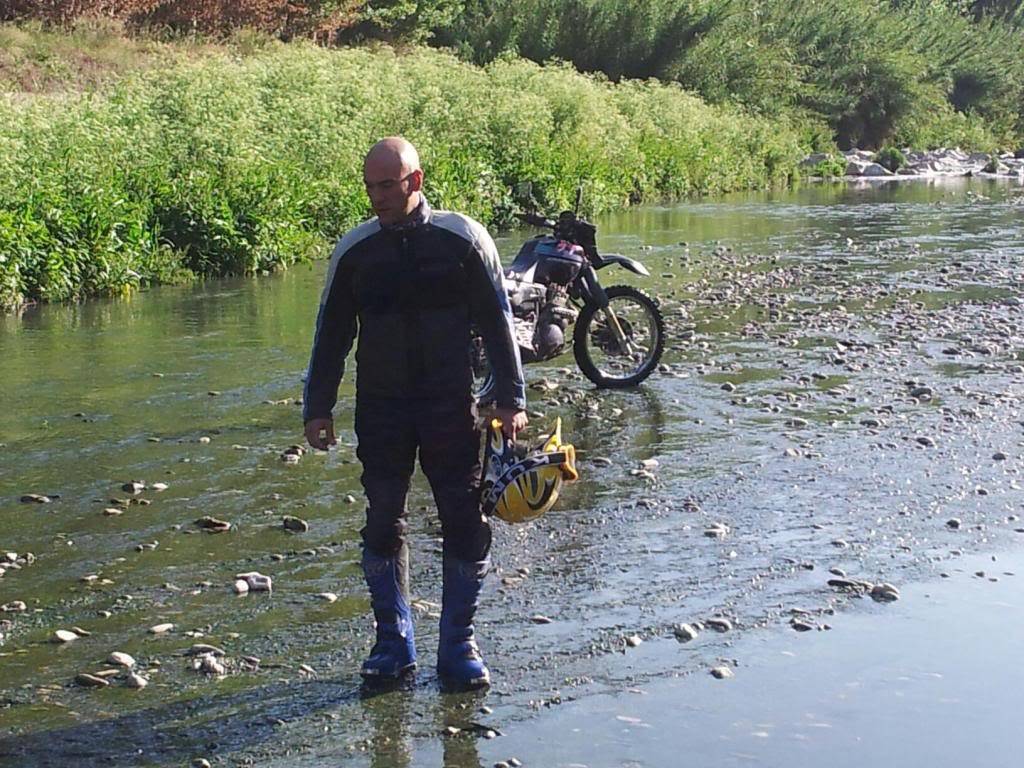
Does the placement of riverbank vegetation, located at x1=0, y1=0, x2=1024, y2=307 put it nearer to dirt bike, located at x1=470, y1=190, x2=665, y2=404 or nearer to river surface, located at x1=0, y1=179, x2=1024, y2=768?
river surface, located at x1=0, y1=179, x2=1024, y2=768

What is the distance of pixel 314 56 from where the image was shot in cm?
3134

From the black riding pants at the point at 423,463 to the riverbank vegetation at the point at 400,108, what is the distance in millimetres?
11061

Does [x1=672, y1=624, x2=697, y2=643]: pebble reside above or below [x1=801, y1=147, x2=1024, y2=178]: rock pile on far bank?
below

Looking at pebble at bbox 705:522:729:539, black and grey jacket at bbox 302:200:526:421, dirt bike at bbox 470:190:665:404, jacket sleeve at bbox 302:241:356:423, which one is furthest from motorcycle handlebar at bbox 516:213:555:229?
black and grey jacket at bbox 302:200:526:421

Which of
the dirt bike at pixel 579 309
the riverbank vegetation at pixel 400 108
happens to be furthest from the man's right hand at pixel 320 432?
the riverbank vegetation at pixel 400 108

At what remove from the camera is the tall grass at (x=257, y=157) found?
1722 centimetres

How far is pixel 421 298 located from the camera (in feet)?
18.4

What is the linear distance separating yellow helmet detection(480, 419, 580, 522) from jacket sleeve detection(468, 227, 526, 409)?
174 mm

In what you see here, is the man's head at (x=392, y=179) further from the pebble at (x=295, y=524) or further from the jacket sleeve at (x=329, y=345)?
the pebble at (x=295, y=524)

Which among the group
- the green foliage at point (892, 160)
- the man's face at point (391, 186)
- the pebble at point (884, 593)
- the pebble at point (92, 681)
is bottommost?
the pebble at point (92, 681)

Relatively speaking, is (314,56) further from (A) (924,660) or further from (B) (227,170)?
(A) (924,660)

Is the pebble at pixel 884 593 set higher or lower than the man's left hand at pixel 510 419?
lower

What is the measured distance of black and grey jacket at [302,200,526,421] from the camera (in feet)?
18.4

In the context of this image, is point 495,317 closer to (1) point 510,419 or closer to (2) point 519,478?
(1) point 510,419
